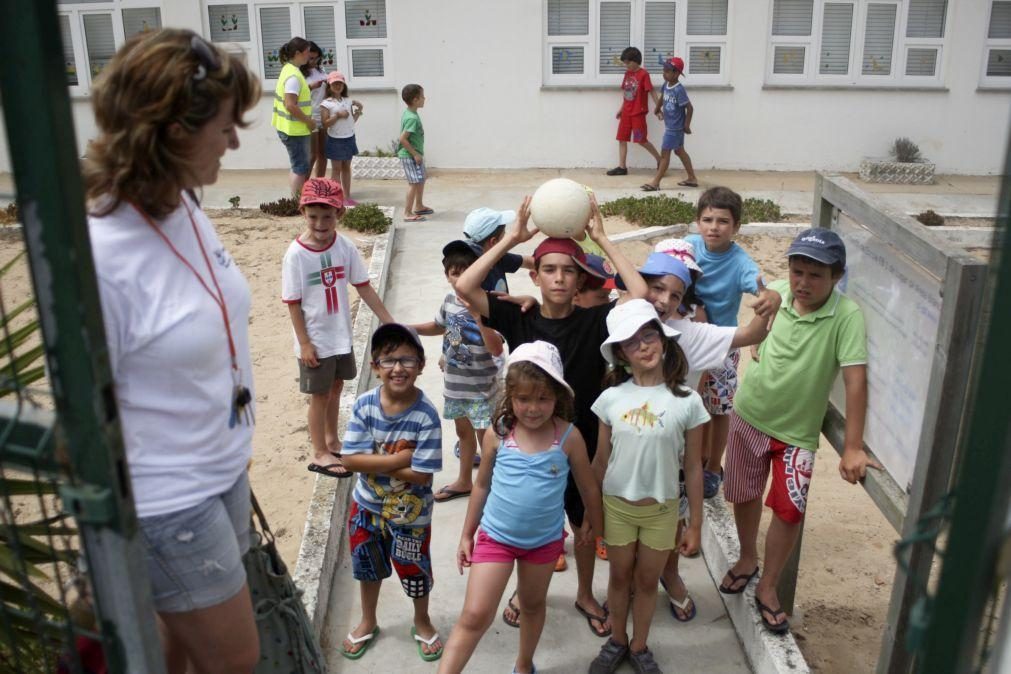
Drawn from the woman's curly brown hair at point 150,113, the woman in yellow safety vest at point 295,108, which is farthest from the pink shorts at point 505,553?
the woman in yellow safety vest at point 295,108

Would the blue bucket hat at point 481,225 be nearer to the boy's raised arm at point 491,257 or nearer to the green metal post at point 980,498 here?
the boy's raised arm at point 491,257

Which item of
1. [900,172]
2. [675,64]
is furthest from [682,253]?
[900,172]

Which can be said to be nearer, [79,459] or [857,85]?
[79,459]

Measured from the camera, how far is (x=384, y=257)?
30.9ft

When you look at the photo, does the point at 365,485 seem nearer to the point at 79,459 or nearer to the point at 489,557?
the point at 489,557

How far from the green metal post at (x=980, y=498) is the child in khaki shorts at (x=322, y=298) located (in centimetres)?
359

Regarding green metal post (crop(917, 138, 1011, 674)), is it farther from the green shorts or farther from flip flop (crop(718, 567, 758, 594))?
flip flop (crop(718, 567, 758, 594))

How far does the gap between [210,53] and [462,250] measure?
107 inches

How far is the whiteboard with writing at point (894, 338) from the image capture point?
3145 millimetres

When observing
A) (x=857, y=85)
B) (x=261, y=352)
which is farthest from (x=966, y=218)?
(x=261, y=352)

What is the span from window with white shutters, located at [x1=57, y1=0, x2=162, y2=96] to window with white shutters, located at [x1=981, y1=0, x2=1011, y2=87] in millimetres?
13069

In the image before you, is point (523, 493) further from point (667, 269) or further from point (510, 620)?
point (667, 269)

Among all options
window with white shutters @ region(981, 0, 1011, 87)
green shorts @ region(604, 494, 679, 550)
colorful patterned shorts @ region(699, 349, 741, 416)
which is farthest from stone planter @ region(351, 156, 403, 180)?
green shorts @ region(604, 494, 679, 550)

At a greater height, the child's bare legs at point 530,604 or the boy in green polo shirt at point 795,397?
the boy in green polo shirt at point 795,397
